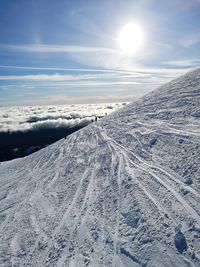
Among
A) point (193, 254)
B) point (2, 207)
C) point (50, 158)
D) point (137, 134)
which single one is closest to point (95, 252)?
point (193, 254)

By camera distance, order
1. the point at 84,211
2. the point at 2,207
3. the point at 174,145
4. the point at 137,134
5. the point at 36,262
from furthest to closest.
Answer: the point at 137,134 < the point at 2,207 < the point at 174,145 < the point at 84,211 < the point at 36,262

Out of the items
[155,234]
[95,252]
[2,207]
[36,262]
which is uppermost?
[155,234]

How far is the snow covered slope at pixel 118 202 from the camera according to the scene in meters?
10.7

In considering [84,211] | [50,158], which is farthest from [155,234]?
[50,158]

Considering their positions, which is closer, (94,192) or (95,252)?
(95,252)

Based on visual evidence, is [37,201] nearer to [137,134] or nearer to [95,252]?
[95,252]

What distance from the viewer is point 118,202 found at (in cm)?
1398

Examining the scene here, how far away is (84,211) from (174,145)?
714cm

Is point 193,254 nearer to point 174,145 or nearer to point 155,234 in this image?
point 155,234

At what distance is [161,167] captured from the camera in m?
15.7

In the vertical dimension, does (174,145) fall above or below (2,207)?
above

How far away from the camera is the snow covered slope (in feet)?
35.1

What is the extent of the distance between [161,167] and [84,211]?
4.99 metres

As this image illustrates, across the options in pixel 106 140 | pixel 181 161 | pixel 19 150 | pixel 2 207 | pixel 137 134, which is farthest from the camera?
pixel 19 150
